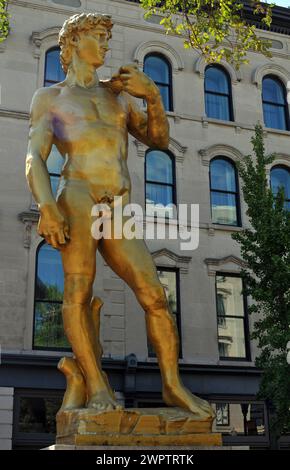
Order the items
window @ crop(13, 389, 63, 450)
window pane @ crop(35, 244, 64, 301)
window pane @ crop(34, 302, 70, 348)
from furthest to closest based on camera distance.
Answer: window pane @ crop(35, 244, 64, 301), window pane @ crop(34, 302, 70, 348), window @ crop(13, 389, 63, 450)

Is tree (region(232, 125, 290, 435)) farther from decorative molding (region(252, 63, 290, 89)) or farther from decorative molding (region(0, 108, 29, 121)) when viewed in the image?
decorative molding (region(0, 108, 29, 121))

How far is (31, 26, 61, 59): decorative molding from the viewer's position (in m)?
17.2

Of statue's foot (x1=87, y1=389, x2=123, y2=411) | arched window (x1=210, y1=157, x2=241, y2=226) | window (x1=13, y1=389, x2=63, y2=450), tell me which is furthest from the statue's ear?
arched window (x1=210, y1=157, x2=241, y2=226)

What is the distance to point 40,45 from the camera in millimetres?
17281

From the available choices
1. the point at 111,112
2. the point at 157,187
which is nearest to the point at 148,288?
the point at 111,112

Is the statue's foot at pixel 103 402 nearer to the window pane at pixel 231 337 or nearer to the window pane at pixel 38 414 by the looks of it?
the window pane at pixel 38 414

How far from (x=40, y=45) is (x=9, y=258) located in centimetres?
665

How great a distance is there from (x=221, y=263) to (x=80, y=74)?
11858mm

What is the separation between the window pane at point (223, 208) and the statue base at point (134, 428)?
13332mm

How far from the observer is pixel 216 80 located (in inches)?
770

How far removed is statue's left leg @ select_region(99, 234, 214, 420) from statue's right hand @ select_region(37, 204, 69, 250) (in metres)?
0.49

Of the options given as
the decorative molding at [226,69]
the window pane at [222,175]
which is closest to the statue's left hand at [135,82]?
the window pane at [222,175]

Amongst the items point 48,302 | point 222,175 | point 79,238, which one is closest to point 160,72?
point 222,175
